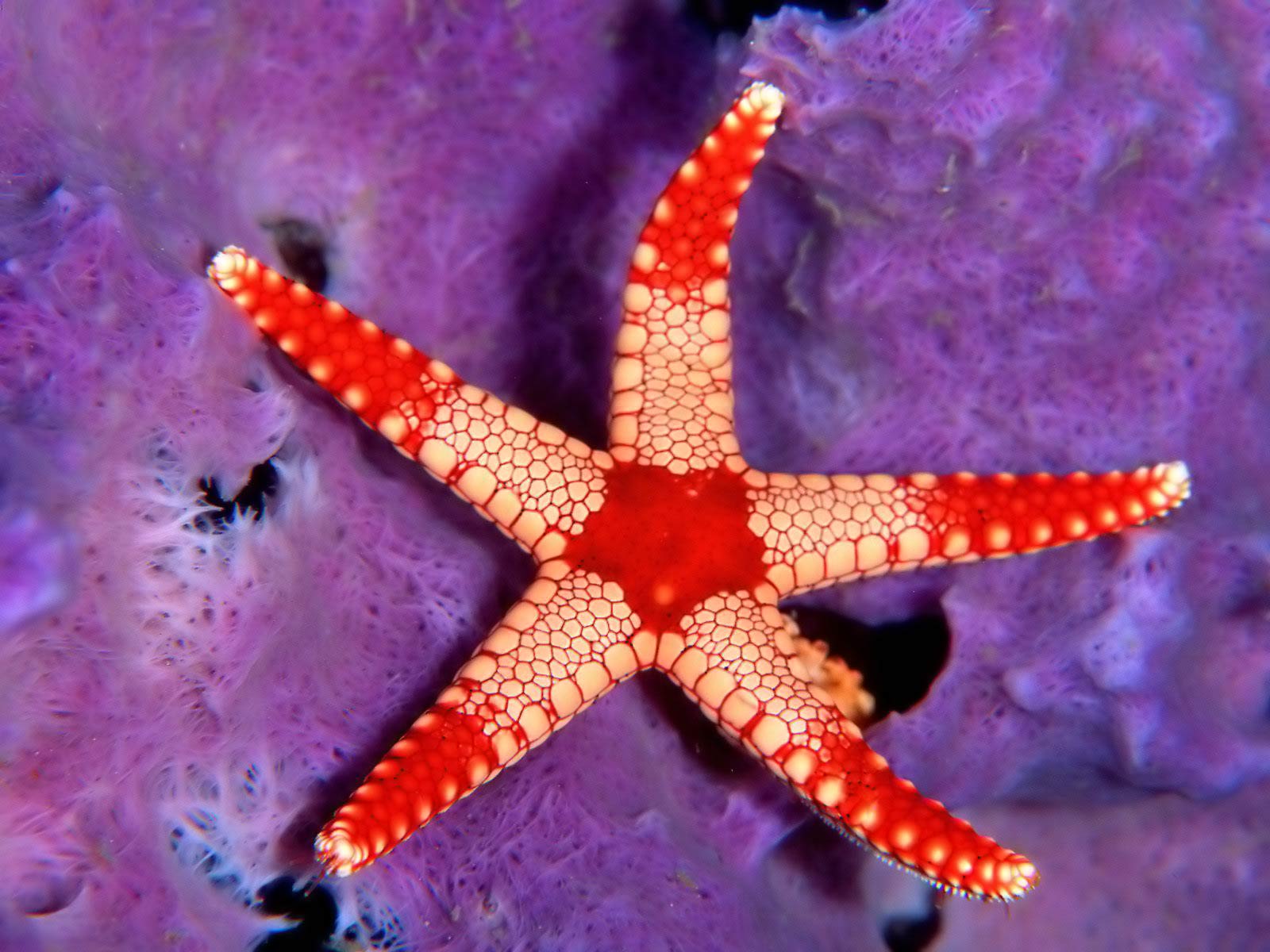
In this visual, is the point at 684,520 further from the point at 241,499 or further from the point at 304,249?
the point at 304,249

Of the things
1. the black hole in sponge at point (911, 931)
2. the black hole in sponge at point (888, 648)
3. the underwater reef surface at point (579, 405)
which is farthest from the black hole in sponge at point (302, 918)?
the black hole in sponge at point (911, 931)

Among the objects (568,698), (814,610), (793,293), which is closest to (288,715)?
(568,698)

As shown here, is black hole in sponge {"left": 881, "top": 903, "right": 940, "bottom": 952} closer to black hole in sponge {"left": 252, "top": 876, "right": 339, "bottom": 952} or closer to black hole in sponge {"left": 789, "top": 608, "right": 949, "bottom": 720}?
black hole in sponge {"left": 789, "top": 608, "right": 949, "bottom": 720}

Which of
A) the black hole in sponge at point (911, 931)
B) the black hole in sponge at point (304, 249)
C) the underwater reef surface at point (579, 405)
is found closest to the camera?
the underwater reef surface at point (579, 405)

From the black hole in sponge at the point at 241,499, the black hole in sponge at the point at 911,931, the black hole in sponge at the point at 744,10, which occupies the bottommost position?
the black hole in sponge at the point at 911,931

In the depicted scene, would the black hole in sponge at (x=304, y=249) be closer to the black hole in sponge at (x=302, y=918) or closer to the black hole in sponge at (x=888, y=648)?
the black hole in sponge at (x=302, y=918)

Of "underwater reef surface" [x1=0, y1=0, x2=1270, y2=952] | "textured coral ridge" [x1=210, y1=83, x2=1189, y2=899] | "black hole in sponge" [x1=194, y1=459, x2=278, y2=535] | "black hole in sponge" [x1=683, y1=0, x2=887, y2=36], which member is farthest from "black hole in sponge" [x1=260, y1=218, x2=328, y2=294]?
"black hole in sponge" [x1=683, y1=0, x2=887, y2=36]

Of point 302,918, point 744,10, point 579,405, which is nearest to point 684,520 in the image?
point 579,405
